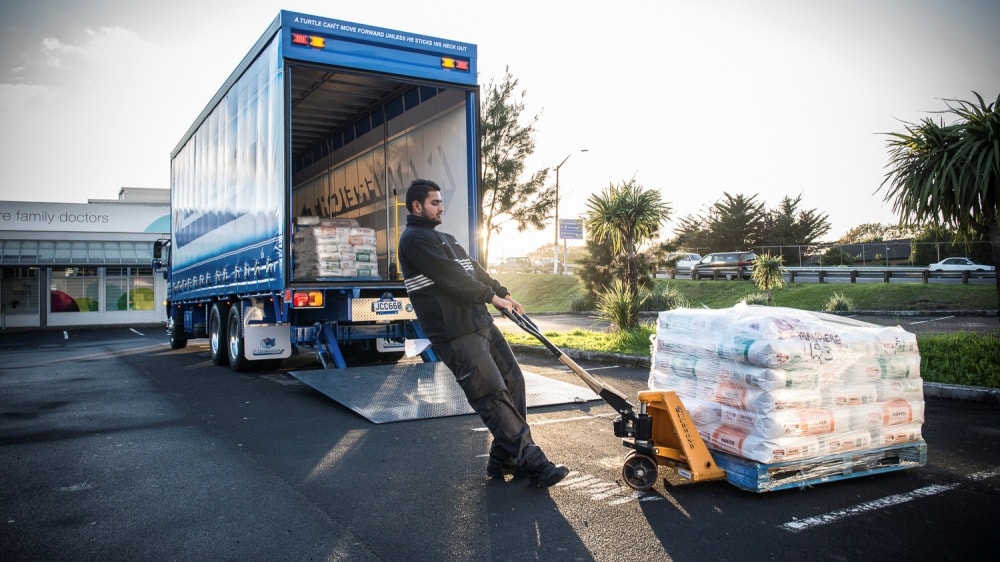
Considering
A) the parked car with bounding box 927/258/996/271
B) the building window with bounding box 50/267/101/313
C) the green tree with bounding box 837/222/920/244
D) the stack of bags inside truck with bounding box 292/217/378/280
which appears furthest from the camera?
the green tree with bounding box 837/222/920/244

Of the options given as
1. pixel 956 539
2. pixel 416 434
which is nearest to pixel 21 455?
pixel 416 434

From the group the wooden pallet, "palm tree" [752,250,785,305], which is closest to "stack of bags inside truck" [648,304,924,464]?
the wooden pallet

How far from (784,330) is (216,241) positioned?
9.83 m

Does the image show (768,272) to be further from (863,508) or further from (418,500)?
(418,500)

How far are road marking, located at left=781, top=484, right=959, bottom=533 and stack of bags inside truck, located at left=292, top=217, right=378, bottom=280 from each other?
23.2ft

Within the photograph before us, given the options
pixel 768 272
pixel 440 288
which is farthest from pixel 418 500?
pixel 768 272

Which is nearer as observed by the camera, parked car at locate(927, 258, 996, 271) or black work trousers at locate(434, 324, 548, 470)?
black work trousers at locate(434, 324, 548, 470)

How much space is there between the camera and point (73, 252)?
30.7m

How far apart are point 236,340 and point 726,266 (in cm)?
3054

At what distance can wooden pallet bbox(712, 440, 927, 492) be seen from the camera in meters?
3.97

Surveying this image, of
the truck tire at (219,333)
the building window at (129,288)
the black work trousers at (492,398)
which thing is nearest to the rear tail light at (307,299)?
the truck tire at (219,333)

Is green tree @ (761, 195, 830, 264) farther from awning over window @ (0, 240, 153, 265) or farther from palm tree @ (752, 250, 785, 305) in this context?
awning over window @ (0, 240, 153, 265)

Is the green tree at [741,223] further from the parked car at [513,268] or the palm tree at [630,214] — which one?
the palm tree at [630,214]

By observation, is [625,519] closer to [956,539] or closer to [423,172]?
[956,539]
